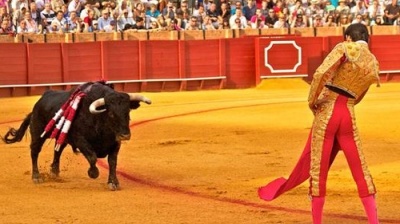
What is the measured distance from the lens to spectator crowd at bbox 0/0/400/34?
711 inches

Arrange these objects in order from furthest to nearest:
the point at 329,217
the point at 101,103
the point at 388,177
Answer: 1. the point at 388,177
2. the point at 101,103
3. the point at 329,217

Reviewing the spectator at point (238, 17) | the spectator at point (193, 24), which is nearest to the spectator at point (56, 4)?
the spectator at point (193, 24)

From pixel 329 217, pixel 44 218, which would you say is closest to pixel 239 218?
pixel 329 217

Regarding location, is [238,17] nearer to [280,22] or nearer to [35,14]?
[280,22]

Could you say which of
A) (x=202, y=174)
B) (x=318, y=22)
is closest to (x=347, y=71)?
(x=202, y=174)

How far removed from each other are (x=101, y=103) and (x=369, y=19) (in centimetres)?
1457

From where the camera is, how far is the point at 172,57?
20.0m

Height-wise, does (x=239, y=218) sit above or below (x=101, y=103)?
below

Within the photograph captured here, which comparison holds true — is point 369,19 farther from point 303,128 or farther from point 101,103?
point 101,103

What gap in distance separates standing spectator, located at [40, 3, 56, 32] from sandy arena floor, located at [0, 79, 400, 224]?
3.21m

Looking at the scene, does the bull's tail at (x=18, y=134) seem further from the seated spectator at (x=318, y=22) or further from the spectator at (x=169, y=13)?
the seated spectator at (x=318, y=22)

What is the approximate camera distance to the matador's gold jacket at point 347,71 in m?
5.31

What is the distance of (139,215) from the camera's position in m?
6.67

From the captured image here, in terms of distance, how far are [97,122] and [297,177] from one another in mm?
2428
